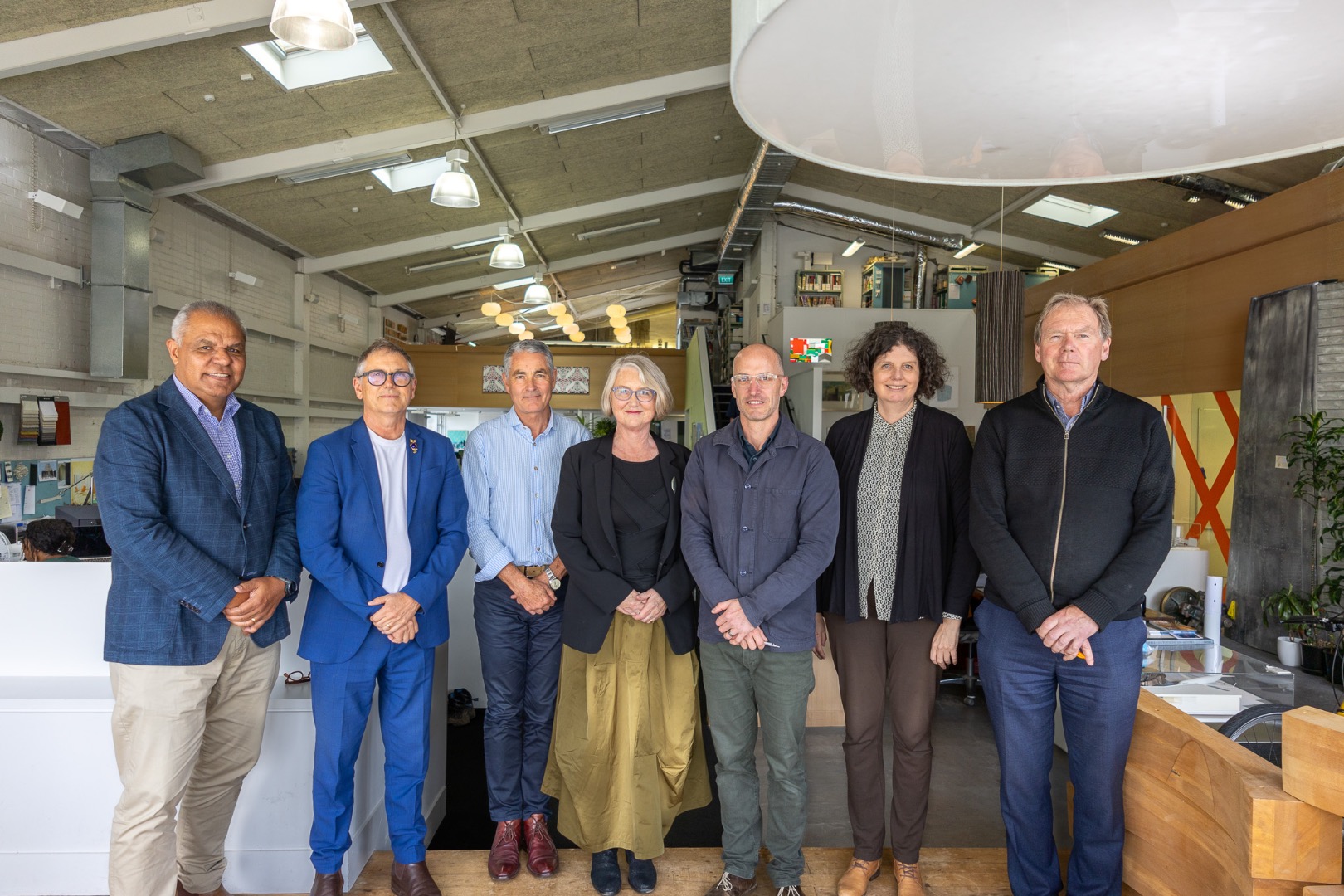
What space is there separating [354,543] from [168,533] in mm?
497

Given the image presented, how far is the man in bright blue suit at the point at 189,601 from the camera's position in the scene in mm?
2148

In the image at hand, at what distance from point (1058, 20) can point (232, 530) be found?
7.81 ft

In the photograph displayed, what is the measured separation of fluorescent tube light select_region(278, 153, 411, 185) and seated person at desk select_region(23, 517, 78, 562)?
5551 millimetres

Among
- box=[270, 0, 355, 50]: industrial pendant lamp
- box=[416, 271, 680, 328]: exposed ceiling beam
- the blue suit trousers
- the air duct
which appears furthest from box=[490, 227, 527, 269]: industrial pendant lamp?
box=[416, 271, 680, 328]: exposed ceiling beam

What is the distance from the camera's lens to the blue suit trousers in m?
2.38

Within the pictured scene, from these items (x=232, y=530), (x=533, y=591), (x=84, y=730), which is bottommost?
(x=84, y=730)

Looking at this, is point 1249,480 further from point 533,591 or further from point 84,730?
point 84,730

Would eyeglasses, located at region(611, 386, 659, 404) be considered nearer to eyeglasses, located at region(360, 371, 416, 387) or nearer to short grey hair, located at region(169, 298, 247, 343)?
eyeglasses, located at region(360, 371, 416, 387)

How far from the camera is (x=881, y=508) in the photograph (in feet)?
8.25

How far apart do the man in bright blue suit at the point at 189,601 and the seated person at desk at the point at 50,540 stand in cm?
109

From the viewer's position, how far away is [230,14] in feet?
16.1

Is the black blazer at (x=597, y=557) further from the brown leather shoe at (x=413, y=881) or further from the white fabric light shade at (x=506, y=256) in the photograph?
the white fabric light shade at (x=506, y=256)

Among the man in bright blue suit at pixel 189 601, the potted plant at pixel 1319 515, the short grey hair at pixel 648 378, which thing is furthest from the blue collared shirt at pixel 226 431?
the potted plant at pixel 1319 515

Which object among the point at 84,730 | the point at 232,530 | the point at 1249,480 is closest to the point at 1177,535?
the point at 1249,480
